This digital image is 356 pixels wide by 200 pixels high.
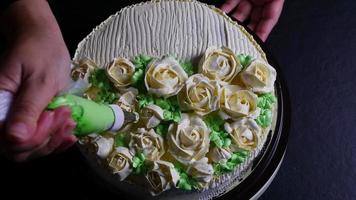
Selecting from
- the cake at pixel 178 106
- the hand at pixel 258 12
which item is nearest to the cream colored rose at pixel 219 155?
the cake at pixel 178 106

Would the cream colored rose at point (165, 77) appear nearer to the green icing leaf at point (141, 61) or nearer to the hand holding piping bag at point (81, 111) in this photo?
the green icing leaf at point (141, 61)

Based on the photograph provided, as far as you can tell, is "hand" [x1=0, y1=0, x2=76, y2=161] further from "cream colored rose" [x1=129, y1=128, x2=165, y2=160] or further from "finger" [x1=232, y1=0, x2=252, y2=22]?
"finger" [x1=232, y1=0, x2=252, y2=22]

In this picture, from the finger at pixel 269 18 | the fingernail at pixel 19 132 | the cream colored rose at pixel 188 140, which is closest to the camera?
the fingernail at pixel 19 132

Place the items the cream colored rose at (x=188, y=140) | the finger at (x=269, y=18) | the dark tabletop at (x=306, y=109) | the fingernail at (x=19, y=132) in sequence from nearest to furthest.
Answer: the fingernail at (x=19, y=132) → the cream colored rose at (x=188, y=140) → the dark tabletop at (x=306, y=109) → the finger at (x=269, y=18)

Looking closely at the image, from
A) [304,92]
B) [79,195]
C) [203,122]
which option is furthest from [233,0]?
[79,195]

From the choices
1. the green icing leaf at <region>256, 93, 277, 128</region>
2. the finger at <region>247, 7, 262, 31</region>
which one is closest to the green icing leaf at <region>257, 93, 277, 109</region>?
the green icing leaf at <region>256, 93, 277, 128</region>

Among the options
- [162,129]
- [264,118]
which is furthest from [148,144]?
[264,118]

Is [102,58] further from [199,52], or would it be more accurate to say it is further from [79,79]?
[199,52]

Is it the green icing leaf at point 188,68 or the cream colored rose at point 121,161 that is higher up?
the green icing leaf at point 188,68
